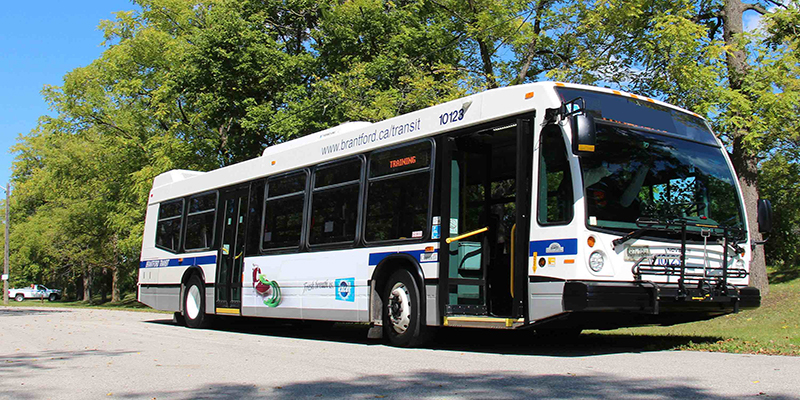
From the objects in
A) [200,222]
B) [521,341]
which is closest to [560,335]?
[521,341]

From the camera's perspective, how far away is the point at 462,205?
9.75 m

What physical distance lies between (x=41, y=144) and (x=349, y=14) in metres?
37.2

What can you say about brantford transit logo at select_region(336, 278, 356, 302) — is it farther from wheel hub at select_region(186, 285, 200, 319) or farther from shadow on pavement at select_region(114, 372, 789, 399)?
wheel hub at select_region(186, 285, 200, 319)

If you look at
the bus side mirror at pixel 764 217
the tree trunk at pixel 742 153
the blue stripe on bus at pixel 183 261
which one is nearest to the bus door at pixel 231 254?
the blue stripe on bus at pixel 183 261

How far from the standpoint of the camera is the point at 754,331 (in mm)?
12797

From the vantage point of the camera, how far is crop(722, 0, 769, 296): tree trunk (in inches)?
625

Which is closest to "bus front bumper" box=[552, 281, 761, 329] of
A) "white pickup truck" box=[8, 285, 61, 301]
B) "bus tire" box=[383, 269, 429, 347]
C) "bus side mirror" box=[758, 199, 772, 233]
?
"bus side mirror" box=[758, 199, 772, 233]

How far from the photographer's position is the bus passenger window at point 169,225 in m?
16.9

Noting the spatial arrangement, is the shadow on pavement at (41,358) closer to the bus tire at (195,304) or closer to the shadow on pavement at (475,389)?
the shadow on pavement at (475,389)

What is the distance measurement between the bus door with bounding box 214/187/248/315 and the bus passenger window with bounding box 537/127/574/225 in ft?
24.5

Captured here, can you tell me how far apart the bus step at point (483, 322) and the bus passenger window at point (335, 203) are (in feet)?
8.48

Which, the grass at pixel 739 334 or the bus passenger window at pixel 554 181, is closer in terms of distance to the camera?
the bus passenger window at pixel 554 181

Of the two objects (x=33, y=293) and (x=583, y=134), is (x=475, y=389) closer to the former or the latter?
(x=583, y=134)

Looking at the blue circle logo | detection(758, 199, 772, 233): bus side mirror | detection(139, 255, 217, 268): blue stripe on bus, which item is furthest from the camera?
detection(139, 255, 217, 268): blue stripe on bus
